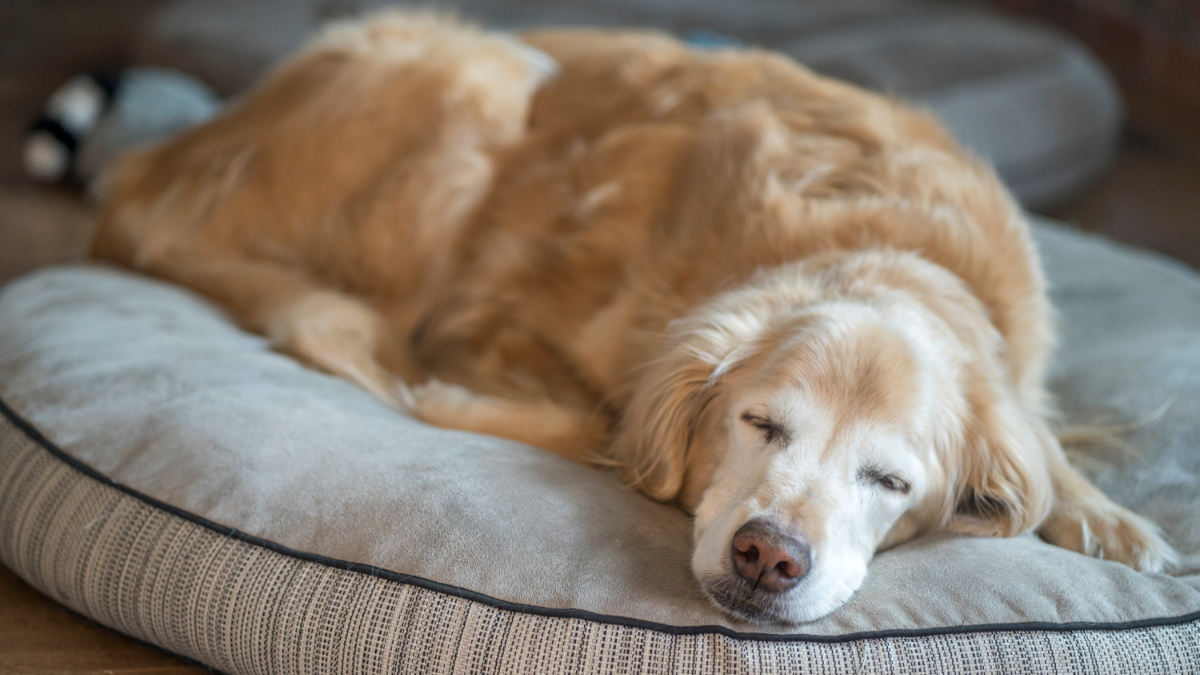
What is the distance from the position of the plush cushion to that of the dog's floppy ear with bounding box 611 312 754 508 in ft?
6.28

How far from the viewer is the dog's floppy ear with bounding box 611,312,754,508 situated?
1.50 m

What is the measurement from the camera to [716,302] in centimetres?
162

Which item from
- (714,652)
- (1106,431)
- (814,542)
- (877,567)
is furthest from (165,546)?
(1106,431)

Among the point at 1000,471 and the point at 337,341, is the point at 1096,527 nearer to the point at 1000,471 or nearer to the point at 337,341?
the point at 1000,471

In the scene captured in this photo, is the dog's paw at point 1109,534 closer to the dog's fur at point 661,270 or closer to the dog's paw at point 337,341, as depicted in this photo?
the dog's fur at point 661,270

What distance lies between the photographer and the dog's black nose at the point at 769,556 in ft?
4.00

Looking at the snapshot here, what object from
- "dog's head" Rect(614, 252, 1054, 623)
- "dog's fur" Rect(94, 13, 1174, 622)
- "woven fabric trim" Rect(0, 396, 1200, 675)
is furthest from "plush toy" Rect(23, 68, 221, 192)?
"dog's head" Rect(614, 252, 1054, 623)

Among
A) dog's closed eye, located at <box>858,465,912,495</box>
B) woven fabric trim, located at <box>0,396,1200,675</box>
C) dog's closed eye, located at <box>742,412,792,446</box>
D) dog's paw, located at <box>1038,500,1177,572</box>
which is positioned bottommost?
dog's paw, located at <box>1038,500,1177,572</box>

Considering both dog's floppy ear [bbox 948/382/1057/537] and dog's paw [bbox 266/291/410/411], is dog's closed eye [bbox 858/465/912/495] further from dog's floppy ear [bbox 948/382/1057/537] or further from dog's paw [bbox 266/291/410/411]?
dog's paw [bbox 266/291/410/411]

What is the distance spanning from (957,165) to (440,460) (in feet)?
3.71

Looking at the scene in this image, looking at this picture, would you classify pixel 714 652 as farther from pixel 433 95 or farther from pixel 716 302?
pixel 433 95

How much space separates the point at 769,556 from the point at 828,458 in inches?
7.3

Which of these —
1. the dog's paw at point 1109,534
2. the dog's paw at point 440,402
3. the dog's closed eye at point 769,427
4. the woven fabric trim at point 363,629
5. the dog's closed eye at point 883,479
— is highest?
the dog's closed eye at point 769,427

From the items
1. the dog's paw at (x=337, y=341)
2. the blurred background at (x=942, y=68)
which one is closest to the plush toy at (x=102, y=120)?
the blurred background at (x=942, y=68)
